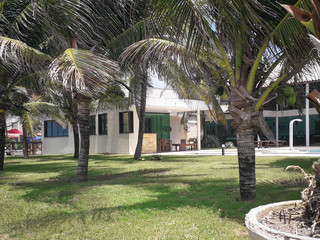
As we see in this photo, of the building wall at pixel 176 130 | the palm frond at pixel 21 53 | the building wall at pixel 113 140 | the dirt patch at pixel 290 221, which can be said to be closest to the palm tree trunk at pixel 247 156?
the dirt patch at pixel 290 221

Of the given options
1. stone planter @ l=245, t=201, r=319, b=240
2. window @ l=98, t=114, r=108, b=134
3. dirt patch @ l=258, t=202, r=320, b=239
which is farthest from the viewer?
window @ l=98, t=114, r=108, b=134

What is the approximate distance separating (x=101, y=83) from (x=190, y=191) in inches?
121

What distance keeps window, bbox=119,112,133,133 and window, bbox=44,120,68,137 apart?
626cm

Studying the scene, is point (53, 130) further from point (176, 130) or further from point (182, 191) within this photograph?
point (182, 191)

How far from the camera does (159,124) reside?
27234mm

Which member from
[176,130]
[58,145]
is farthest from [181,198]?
[58,145]

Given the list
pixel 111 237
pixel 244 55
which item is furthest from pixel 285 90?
pixel 111 237

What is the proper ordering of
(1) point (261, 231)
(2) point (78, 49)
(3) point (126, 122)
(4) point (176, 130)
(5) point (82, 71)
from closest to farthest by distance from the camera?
(1) point (261, 231) < (5) point (82, 71) < (2) point (78, 49) < (3) point (126, 122) < (4) point (176, 130)

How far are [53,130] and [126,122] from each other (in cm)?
822

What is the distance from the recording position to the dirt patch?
293 centimetres

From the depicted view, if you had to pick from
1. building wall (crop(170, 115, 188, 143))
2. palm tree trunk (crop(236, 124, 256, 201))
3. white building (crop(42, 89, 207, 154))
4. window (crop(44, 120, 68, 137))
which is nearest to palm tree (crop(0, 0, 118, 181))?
palm tree trunk (crop(236, 124, 256, 201))

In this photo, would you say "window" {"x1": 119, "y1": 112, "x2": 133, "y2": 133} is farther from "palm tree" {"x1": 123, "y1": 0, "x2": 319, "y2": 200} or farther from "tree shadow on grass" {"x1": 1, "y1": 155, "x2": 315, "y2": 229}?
"palm tree" {"x1": 123, "y1": 0, "x2": 319, "y2": 200}

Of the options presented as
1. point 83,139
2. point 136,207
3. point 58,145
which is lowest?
point 136,207

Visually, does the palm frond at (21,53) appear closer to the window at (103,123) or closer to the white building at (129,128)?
the white building at (129,128)
